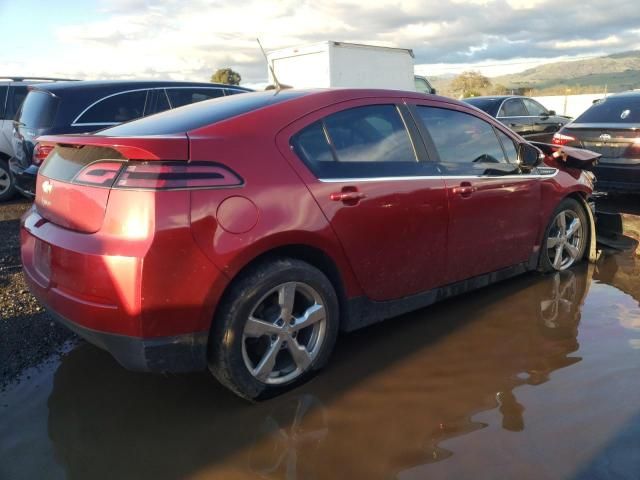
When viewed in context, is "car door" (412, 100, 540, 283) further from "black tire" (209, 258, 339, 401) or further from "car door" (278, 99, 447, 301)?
"black tire" (209, 258, 339, 401)

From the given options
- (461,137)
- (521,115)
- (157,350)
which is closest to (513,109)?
(521,115)

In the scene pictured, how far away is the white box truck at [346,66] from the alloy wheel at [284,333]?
12419 millimetres

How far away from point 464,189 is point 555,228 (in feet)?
4.92

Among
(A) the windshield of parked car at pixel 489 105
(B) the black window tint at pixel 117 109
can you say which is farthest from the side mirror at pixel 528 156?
(A) the windshield of parked car at pixel 489 105

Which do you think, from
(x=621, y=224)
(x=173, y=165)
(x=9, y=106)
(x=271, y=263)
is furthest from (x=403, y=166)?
(x=9, y=106)

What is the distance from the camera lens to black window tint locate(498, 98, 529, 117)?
12.5 metres

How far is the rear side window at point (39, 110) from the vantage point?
6770 mm

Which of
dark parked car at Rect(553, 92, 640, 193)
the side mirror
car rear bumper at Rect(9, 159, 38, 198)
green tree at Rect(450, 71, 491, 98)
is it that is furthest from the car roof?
green tree at Rect(450, 71, 491, 98)

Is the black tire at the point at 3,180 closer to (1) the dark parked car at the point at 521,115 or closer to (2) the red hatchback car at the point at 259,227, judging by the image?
(2) the red hatchback car at the point at 259,227

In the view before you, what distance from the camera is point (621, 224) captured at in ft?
18.3

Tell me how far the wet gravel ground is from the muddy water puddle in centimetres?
14

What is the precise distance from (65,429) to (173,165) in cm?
141

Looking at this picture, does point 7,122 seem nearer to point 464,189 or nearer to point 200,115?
point 200,115

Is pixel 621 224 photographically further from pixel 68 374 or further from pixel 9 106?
pixel 9 106
